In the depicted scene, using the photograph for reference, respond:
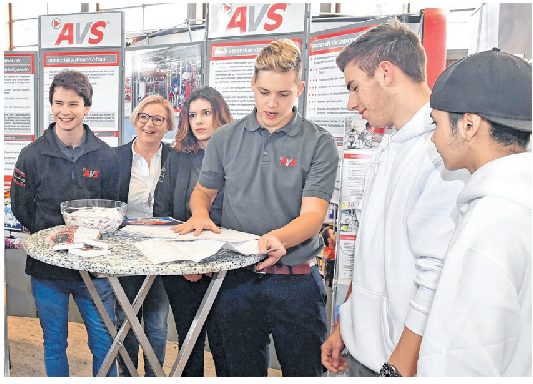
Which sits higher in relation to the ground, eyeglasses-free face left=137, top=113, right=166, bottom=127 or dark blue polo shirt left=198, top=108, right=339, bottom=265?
eyeglasses-free face left=137, top=113, right=166, bottom=127

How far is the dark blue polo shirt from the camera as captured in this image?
177cm

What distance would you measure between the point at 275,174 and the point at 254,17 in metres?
0.70

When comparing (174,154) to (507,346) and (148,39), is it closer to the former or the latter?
(148,39)

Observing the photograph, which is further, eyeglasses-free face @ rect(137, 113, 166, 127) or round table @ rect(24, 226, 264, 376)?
eyeglasses-free face @ rect(137, 113, 166, 127)

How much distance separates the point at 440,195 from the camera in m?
1.08

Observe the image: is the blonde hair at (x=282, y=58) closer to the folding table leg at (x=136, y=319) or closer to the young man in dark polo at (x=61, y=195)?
the young man in dark polo at (x=61, y=195)

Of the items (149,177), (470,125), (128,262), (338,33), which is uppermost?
(338,33)

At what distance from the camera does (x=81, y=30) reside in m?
2.10

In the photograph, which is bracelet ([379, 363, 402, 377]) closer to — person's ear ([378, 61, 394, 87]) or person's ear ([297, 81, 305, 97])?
person's ear ([378, 61, 394, 87])

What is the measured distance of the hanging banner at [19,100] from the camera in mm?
2076

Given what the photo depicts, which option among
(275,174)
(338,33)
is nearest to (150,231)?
(275,174)

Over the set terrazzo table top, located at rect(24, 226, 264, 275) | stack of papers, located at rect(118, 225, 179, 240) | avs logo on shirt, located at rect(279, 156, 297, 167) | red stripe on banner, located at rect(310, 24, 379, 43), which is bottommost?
terrazzo table top, located at rect(24, 226, 264, 275)

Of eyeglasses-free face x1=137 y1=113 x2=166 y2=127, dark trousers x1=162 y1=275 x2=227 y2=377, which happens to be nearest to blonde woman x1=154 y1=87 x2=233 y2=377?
dark trousers x1=162 y1=275 x2=227 y2=377

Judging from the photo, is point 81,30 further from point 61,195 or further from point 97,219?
point 97,219
